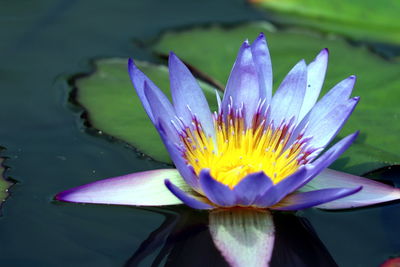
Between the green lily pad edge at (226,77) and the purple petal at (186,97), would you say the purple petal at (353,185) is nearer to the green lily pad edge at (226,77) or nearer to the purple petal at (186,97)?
the green lily pad edge at (226,77)

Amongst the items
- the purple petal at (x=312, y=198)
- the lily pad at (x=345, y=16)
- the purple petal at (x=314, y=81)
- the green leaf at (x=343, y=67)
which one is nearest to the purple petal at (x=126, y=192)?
the purple petal at (x=312, y=198)

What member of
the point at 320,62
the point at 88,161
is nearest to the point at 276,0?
the point at 320,62

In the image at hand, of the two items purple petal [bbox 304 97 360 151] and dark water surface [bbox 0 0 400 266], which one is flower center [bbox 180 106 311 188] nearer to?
purple petal [bbox 304 97 360 151]

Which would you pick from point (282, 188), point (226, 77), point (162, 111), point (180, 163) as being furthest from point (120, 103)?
point (282, 188)

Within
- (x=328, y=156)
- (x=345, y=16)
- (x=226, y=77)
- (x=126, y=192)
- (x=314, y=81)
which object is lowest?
(x=328, y=156)

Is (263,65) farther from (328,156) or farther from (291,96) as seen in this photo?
(328,156)

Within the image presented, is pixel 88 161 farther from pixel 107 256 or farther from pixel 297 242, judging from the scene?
pixel 297 242

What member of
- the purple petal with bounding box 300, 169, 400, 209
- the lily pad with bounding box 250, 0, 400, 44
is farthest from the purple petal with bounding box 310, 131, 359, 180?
the lily pad with bounding box 250, 0, 400, 44
